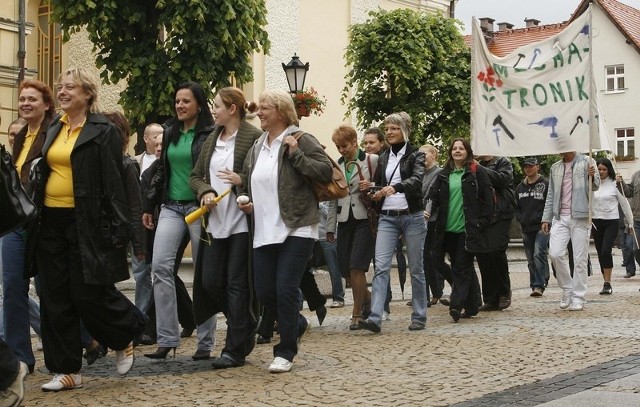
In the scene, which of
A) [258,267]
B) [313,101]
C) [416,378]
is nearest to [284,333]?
[258,267]

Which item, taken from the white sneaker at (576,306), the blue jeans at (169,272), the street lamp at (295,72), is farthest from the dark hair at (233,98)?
the street lamp at (295,72)

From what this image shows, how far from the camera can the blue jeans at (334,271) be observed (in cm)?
1405

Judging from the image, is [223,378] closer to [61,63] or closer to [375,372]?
[375,372]

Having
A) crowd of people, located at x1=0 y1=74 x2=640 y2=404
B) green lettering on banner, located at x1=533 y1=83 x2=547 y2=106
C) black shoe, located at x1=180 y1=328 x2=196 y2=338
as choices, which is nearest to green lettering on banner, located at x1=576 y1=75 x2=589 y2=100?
green lettering on banner, located at x1=533 y1=83 x2=547 y2=106

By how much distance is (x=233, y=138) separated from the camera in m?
8.72

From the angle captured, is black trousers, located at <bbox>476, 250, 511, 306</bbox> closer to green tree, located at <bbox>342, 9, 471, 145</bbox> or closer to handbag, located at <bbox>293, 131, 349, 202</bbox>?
handbag, located at <bbox>293, 131, 349, 202</bbox>

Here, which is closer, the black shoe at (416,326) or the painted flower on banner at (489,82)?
the black shoe at (416,326)

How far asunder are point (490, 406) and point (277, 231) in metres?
2.20

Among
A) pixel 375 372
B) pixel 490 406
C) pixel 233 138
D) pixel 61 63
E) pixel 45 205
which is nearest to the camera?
pixel 490 406

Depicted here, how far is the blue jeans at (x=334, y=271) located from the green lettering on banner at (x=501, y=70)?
8.78 feet

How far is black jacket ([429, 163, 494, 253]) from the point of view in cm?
A: 1213

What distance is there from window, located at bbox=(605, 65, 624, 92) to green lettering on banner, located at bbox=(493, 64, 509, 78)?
47.2 meters

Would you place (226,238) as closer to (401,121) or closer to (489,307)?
(401,121)

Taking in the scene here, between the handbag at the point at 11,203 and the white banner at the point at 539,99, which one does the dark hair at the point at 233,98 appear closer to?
the handbag at the point at 11,203
